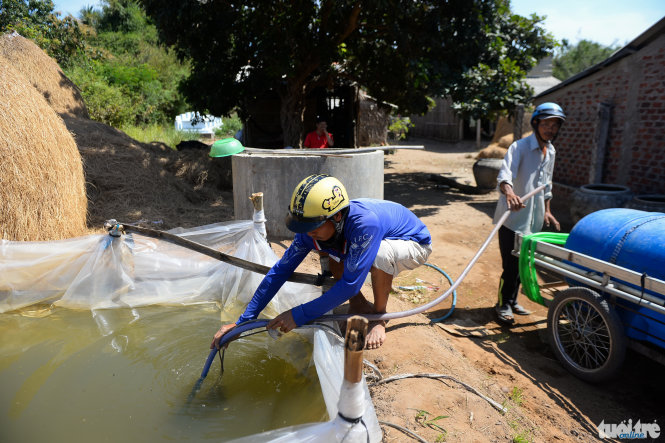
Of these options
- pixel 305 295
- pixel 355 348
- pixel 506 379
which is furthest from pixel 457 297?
pixel 355 348

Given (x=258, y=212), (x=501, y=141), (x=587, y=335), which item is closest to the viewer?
(x=587, y=335)

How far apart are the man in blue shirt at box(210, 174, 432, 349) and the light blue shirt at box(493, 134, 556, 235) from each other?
128cm

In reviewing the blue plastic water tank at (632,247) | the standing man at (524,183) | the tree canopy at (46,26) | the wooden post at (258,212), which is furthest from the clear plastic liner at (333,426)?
the tree canopy at (46,26)

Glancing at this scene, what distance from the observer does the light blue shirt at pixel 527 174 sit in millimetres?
4105

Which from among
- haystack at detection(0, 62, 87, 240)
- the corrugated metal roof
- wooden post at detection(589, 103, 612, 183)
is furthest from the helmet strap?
wooden post at detection(589, 103, 612, 183)

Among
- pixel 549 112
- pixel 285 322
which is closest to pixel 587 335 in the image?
pixel 549 112

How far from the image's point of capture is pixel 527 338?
13.2ft

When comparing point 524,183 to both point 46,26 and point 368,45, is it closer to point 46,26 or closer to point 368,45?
point 368,45

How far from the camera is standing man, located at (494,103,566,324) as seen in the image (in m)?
3.98

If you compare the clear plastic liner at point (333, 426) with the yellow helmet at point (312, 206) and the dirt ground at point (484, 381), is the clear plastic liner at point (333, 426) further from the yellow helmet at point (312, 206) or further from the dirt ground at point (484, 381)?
the yellow helmet at point (312, 206)

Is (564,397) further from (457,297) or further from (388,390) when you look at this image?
(457,297)

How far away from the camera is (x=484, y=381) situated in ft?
9.97

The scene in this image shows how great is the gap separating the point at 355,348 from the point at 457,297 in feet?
11.2

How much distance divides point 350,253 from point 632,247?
2.07 m
